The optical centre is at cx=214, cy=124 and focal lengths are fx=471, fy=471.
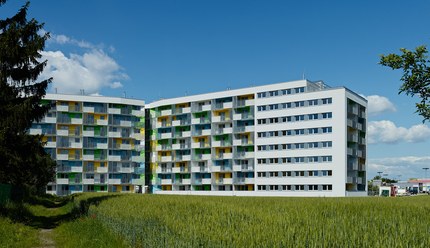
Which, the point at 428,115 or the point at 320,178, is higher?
the point at 428,115

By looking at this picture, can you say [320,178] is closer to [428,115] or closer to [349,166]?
[349,166]

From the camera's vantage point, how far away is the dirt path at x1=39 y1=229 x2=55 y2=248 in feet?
72.8

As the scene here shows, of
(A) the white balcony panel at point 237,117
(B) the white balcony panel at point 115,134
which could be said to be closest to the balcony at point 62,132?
(B) the white balcony panel at point 115,134

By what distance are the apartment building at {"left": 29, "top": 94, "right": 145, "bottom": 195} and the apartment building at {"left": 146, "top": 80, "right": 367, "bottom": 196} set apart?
5803 mm

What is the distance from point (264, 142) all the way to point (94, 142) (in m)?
41.6

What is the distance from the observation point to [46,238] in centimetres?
2434

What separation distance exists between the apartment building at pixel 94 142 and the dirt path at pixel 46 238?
84.2 meters

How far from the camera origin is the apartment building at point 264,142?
295ft

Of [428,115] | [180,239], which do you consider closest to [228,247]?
[180,239]

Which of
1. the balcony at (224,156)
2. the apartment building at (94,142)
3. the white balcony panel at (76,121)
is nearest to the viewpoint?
the balcony at (224,156)

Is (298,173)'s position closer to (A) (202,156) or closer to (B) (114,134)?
(A) (202,156)

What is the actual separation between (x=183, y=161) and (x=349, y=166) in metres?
39.5

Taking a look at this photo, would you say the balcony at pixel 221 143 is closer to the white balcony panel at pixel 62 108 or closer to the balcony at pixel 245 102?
the balcony at pixel 245 102

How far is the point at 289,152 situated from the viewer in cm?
9394
